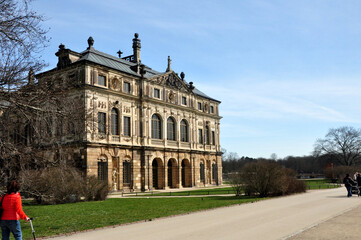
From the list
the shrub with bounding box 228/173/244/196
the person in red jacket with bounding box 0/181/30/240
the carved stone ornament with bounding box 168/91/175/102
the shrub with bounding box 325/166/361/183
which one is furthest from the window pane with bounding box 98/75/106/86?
the shrub with bounding box 325/166/361/183

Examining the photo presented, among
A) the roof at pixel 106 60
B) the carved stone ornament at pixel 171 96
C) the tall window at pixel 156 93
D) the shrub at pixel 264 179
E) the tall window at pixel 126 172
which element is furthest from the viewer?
the carved stone ornament at pixel 171 96

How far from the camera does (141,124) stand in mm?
42000

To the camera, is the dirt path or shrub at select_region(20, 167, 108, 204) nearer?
the dirt path

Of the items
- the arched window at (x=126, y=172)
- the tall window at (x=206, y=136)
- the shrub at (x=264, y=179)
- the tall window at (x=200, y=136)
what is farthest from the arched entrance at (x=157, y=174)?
the shrub at (x=264, y=179)

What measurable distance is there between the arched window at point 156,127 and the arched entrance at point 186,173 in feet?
22.3

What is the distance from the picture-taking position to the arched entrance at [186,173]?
49250 millimetres

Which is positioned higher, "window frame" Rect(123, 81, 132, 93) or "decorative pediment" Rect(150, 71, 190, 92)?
"decorative pediment" Rect(150, 71, 190, 92)

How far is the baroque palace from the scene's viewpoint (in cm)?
3659

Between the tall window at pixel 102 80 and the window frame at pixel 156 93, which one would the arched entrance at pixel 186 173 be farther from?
the tall window at pixel 102 80

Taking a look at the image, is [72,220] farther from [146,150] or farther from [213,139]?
[213,139]

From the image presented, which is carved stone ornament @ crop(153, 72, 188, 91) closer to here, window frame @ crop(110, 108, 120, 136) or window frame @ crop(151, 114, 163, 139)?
window frame @ crop(151, 114, 163, 139)

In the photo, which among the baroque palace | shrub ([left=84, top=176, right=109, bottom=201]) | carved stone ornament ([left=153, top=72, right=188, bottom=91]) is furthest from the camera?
carved stone ornament ([left=153, top=72, right=188, bottom=91])

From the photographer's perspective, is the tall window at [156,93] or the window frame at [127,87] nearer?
the window frame at [127,87]

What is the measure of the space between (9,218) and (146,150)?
33.8 metres
